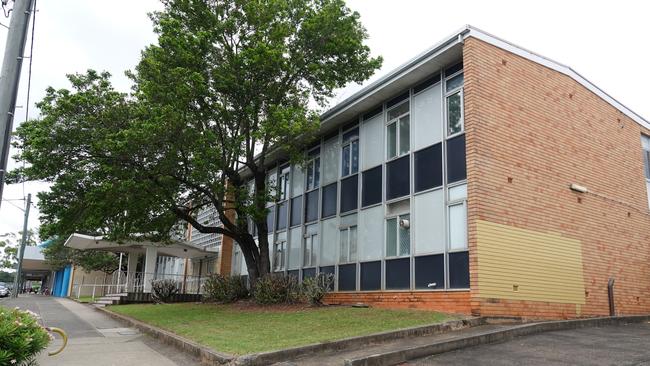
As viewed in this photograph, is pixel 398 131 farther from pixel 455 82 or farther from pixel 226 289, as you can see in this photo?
pixel 226 289

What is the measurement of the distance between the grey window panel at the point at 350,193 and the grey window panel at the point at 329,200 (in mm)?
538

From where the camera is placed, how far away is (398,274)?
14.8 metres

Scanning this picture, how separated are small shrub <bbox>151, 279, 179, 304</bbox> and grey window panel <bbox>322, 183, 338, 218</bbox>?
35.1 feet

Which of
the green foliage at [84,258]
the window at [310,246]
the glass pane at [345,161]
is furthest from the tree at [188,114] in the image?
the green foliage at [84,258]

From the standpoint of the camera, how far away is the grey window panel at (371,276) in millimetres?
15602

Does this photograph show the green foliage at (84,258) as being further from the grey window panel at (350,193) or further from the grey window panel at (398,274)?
the grey window panel at (398,274)

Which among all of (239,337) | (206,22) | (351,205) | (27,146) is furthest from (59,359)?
(206,22)

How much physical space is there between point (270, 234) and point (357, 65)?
8.67 meters

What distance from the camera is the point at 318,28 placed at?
17.0m

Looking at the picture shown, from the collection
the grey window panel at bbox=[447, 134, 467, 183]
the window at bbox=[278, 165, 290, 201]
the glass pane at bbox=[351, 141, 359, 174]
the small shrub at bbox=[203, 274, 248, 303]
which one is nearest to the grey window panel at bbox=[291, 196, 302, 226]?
the window at bbox=[278, 165, 290, 201]

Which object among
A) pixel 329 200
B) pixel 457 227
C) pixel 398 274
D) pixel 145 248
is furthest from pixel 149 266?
pixel 457 227

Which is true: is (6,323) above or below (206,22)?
below

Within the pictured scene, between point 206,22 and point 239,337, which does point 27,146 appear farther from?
point 239,337

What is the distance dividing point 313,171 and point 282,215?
2949mm
